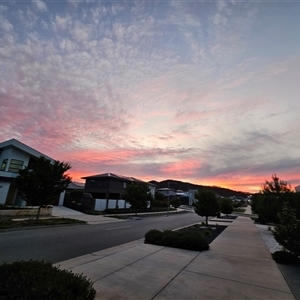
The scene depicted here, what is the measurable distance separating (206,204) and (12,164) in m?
27.3

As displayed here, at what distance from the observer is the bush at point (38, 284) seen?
9.70 ft

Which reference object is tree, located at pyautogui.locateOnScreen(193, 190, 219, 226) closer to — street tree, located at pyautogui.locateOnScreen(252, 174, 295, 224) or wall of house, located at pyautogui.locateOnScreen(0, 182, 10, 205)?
street tree, located at pyautogui.locateOnScreen(252, 174, 295, 224)

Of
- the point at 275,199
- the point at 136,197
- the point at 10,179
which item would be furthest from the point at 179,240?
the point at 10,179

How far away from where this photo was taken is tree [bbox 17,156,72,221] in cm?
1698

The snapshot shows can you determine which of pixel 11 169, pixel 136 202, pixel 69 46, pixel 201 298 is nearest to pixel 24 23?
pixel 69 46

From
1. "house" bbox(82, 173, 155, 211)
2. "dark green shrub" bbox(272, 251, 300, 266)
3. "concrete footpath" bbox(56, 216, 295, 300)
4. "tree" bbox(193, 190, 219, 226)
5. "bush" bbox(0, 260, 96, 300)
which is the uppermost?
"house" bbox(82, 173, 155, 211)

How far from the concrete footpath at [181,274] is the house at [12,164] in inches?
952

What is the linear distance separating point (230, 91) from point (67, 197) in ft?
105

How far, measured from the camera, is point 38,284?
3.11 m

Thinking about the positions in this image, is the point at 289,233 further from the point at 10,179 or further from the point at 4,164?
the point at 4,164

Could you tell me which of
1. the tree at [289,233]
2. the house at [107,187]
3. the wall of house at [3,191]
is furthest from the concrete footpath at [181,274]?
the house at [107,187]

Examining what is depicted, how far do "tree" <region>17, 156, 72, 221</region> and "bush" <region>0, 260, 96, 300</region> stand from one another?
49.8ft

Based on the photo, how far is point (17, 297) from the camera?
2949 millimetres

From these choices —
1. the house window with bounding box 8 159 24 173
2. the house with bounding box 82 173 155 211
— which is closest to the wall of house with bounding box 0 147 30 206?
the house window with bounding box 8 159 24 173
